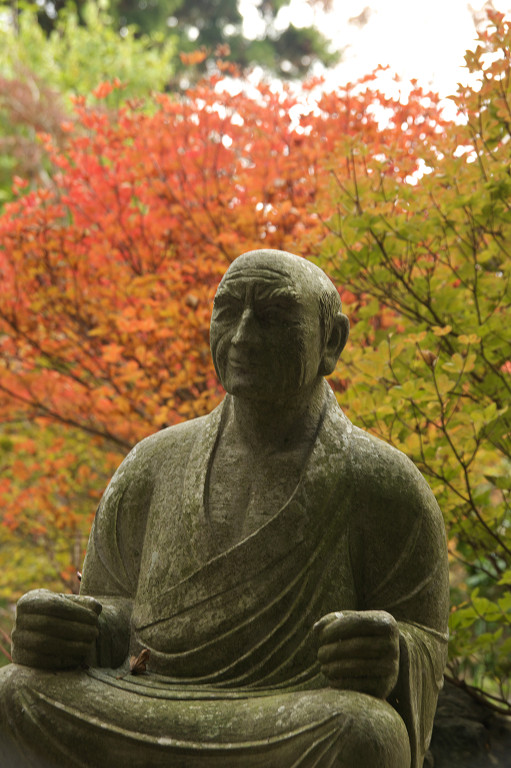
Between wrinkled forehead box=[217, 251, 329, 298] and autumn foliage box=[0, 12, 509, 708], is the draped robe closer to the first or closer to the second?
wrinkled forehead box=[217, 251, 329, 298]

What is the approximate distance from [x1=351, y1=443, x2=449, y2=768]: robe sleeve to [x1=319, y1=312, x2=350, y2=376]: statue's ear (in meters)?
0.39

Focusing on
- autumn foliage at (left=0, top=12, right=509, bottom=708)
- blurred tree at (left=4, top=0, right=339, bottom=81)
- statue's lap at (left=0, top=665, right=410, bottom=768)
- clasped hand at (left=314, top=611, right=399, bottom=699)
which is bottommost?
statue's lap at (left=0, top=665, right=410, bottom=768)

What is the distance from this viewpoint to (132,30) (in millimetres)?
12422

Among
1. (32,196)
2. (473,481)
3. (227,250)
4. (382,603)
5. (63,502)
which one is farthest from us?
(63,502)

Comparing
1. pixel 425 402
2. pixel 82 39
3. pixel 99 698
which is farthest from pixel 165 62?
pixel 99 698

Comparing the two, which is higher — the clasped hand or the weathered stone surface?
the clasped hand

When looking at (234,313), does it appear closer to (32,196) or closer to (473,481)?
(473,481)

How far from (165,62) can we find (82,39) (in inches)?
44.7

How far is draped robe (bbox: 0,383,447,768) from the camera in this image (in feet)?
8.24

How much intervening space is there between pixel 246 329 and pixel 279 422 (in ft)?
1.35

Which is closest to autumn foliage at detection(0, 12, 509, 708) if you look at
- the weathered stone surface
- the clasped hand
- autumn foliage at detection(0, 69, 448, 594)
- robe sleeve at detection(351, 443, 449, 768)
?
autumn foliage at detection(0, 69, 448, 594)

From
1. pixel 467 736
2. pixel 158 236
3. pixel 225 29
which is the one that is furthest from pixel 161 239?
pixel 225 29

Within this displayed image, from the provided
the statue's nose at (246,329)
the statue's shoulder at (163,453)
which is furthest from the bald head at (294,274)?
the statue's shoulder at (163,453)

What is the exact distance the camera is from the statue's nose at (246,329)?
2.83 metres
